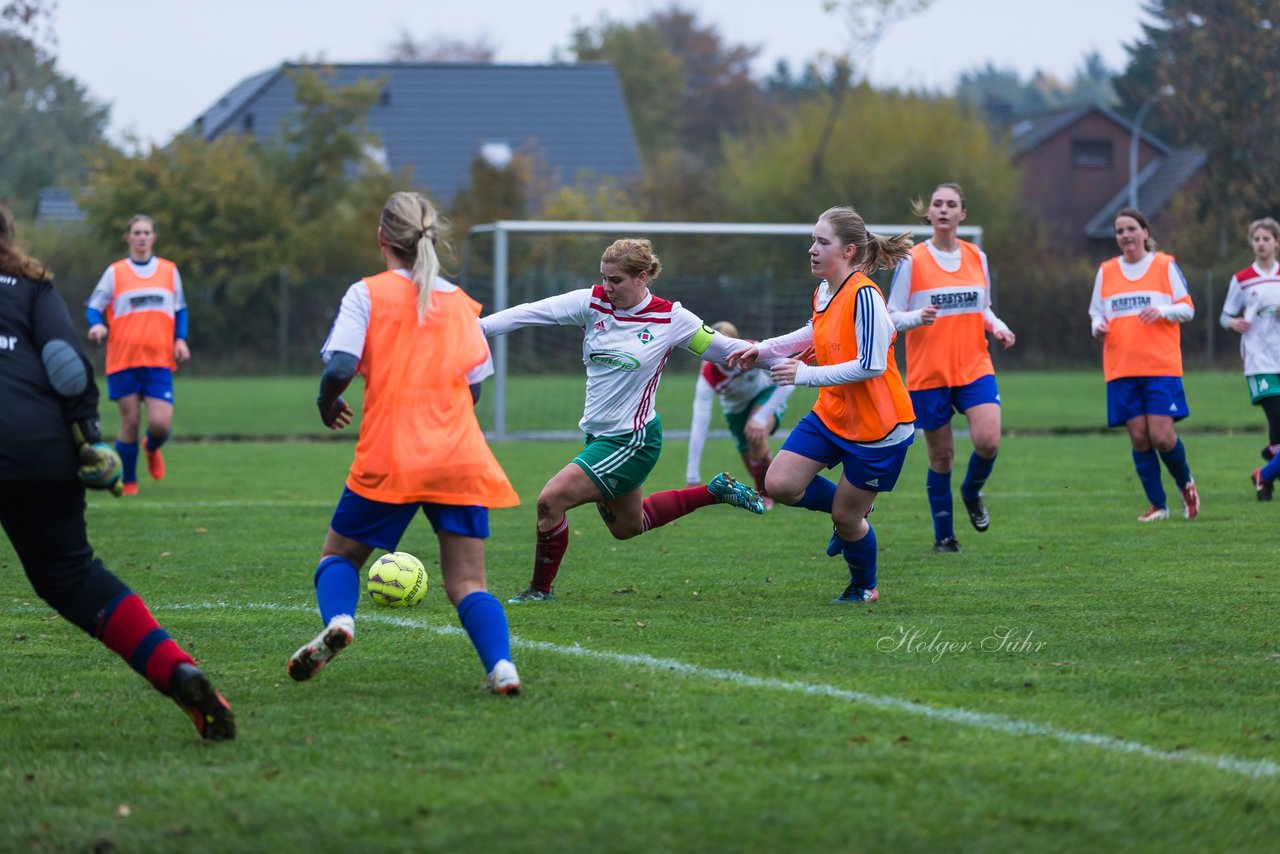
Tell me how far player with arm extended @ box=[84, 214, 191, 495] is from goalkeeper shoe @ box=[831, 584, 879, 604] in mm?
7155

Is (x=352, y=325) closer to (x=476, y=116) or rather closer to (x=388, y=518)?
(x=388, y=518)

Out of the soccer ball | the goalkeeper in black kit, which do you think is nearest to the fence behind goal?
the soccer ball

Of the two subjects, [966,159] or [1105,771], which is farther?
[966,159]

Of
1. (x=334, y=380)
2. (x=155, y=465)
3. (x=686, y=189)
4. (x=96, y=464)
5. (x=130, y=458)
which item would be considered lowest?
(x=155, y=465)

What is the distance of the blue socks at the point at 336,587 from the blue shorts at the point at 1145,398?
6613 mm

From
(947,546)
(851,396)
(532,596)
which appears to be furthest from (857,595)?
(947,546)

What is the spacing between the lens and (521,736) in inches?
177

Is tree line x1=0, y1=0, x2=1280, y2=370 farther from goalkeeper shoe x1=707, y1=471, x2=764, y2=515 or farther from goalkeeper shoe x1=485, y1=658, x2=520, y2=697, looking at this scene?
goalkeeper shoe x1=485, y1=658, x2=520, y2=697

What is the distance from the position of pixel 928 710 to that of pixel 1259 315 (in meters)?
7.91

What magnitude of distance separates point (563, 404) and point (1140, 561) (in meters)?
15.1

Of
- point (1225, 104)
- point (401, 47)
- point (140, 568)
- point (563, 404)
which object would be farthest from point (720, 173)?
point (140, 568)

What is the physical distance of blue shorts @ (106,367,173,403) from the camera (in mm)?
12398

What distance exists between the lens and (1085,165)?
2176 inches

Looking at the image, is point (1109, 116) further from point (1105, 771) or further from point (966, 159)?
point (1105, 771)
